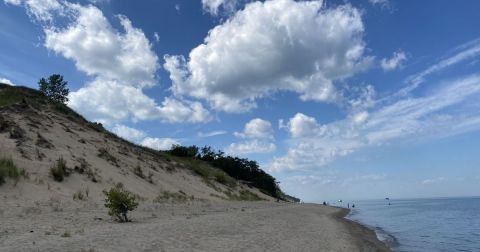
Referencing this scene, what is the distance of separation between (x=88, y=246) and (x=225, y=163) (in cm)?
6572

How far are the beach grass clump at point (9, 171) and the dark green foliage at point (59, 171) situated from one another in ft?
5.94

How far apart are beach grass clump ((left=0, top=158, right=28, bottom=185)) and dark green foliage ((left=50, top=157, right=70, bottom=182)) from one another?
5.94 ft

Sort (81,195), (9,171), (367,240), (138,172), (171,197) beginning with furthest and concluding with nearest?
(138,172)
(171,197)
(367,240)
(81,195)
(9,171)

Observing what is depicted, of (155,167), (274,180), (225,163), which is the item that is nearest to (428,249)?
(155,167)

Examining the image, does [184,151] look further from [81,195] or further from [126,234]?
[126,234]

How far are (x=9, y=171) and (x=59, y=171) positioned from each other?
11.4 ft

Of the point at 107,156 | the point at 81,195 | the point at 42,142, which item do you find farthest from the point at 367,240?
the point at 42,142

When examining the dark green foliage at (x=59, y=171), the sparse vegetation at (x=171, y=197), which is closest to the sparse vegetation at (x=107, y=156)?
the sparse vegetation at (x=171, y=197)

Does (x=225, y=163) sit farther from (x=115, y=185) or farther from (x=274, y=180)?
(x=115, y=185)

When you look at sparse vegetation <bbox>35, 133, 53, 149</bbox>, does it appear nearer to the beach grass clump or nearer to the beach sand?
the beach grass clump

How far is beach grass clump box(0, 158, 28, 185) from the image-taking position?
20108mm

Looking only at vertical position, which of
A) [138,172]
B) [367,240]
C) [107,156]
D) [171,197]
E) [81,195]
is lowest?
[367,240]

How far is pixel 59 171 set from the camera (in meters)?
24.0

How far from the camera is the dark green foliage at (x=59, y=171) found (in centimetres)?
2368
